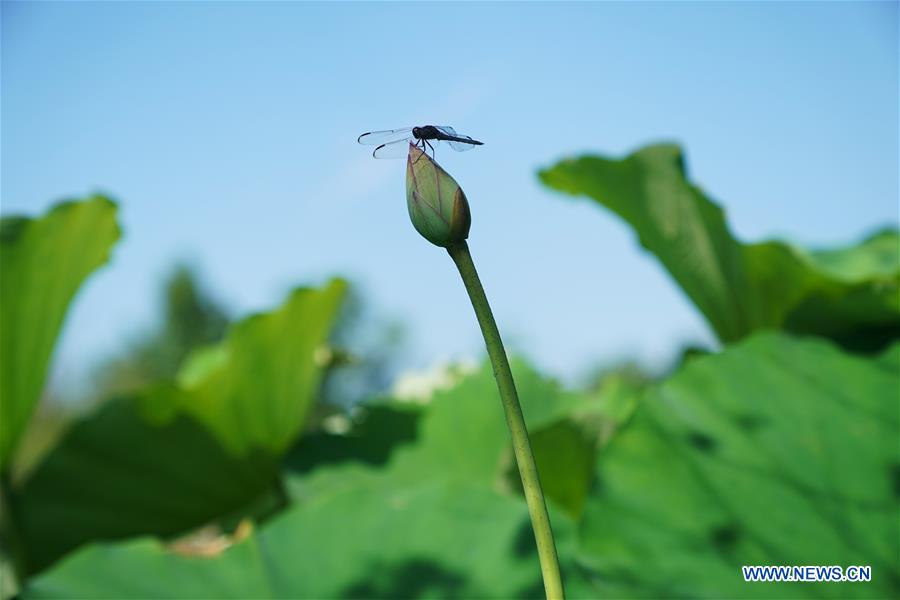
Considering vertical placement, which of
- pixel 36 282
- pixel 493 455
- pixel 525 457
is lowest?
pixel 525 457

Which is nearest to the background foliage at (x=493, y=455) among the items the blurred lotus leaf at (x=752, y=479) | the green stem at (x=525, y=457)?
the blurred lotus leaf at (x=752, y=479)

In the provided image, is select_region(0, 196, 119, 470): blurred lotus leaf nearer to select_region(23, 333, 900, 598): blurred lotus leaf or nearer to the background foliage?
the background foliage

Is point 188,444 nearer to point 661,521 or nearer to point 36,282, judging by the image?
point 36,282

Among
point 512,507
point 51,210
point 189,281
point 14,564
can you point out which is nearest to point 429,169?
point 512,507

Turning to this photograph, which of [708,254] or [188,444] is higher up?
[708,254]

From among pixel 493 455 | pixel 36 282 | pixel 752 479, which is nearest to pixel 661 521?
pixel 752 479

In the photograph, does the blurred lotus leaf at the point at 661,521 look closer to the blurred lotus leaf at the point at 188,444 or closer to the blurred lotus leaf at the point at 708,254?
the blurred lotus leaf at the point at 708,254

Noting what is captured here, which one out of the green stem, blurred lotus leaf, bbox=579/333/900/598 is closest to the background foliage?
blurred lotus leaf, bbox=579/333/900/598

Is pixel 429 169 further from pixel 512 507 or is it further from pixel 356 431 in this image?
pixel 356 431

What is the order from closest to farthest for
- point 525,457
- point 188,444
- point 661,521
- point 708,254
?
1. point 525,457
2. point 661,521
3. point 708,254
4. point 188,444

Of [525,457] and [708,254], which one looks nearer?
[525,457]
